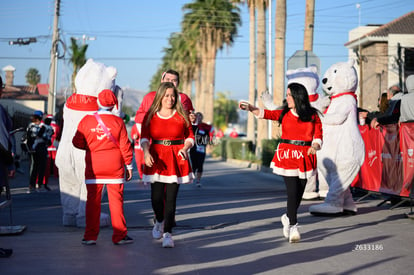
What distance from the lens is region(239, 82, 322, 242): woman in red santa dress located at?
803 centimetres

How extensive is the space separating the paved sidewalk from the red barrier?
0.49m

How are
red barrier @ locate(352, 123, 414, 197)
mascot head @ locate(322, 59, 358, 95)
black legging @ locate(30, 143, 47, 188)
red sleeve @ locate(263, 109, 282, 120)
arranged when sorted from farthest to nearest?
black legging @ locate(30, 143, 47, 188) < red barrier @ locate(352, 123, 414, 197) < mascot head @ locate(322, 59, 358, 95) < red sleeve @ locate(263, 109, 282, 120)

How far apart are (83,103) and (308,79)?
5122 millimetres

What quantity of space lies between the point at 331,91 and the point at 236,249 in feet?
14.3

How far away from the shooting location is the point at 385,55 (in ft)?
153

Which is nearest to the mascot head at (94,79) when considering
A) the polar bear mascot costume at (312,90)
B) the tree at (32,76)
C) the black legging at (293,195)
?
the black legging at (293,195)

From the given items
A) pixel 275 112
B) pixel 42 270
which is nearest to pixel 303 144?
pixel 275 112

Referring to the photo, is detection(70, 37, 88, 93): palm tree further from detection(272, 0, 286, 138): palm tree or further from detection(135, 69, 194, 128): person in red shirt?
detection(135, 69, 194, 128): person in red shirt

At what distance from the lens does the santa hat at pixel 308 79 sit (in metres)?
12.6

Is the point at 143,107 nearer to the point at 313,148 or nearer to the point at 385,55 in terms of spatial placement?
the point at 313,148

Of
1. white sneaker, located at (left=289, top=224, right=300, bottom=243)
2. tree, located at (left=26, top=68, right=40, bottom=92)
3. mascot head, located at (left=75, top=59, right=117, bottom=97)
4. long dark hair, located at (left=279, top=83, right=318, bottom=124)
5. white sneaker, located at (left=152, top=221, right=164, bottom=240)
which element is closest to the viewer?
white sneaker, located at (left=289, top=224, right=300, bottom=243)

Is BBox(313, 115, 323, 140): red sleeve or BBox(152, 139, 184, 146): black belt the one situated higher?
BBox(313, 115, 323, 140): red sleeve

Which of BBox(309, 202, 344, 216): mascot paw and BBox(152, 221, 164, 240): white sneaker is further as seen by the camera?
BBox(309, 202, 344, 216): mascot paw

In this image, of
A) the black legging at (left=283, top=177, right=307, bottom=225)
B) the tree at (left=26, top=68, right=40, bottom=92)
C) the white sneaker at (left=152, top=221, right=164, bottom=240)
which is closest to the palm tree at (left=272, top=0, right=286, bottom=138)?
the black legging at (left=283, top=177, right=307, bottom=225)
